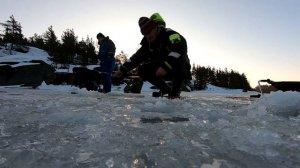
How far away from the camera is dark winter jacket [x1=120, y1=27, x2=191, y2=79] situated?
17.8ft

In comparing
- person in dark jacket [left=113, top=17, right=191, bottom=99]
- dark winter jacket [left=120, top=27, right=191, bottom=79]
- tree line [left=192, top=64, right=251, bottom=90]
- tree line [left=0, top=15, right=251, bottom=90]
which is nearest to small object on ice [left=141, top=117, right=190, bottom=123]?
person in dark jacket [left=113, top=17, right=191, bottom=99]

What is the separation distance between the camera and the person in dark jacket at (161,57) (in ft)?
18.0

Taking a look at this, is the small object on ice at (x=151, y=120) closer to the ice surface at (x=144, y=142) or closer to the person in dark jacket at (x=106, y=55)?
the ice surface at (x=144, y=142)

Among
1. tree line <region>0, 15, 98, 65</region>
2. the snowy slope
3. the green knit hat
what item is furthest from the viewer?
tree line <region>0, 15, 98, 65</region>

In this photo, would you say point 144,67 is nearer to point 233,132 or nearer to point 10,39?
point 233,132

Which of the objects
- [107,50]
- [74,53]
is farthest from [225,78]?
[107,50]

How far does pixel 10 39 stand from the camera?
6081 cm

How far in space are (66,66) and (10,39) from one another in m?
17.8

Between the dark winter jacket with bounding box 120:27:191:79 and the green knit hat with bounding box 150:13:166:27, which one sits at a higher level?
the green knit hat with bounding box 150:13:166:27

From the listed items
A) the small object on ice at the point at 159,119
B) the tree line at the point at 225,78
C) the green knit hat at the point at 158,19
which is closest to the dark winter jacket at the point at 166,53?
the green knit hat at the point at 158,19

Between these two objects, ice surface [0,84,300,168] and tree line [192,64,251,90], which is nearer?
ice surface [0,84,300,168]

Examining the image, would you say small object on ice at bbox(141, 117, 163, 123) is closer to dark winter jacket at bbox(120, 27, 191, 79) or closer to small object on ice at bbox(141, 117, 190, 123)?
small object on ice at bbox(141, 117, 190, 123)

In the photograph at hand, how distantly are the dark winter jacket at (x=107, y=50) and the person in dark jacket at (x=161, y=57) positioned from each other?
12.6 feet

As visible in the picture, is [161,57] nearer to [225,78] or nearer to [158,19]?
[158,19]
